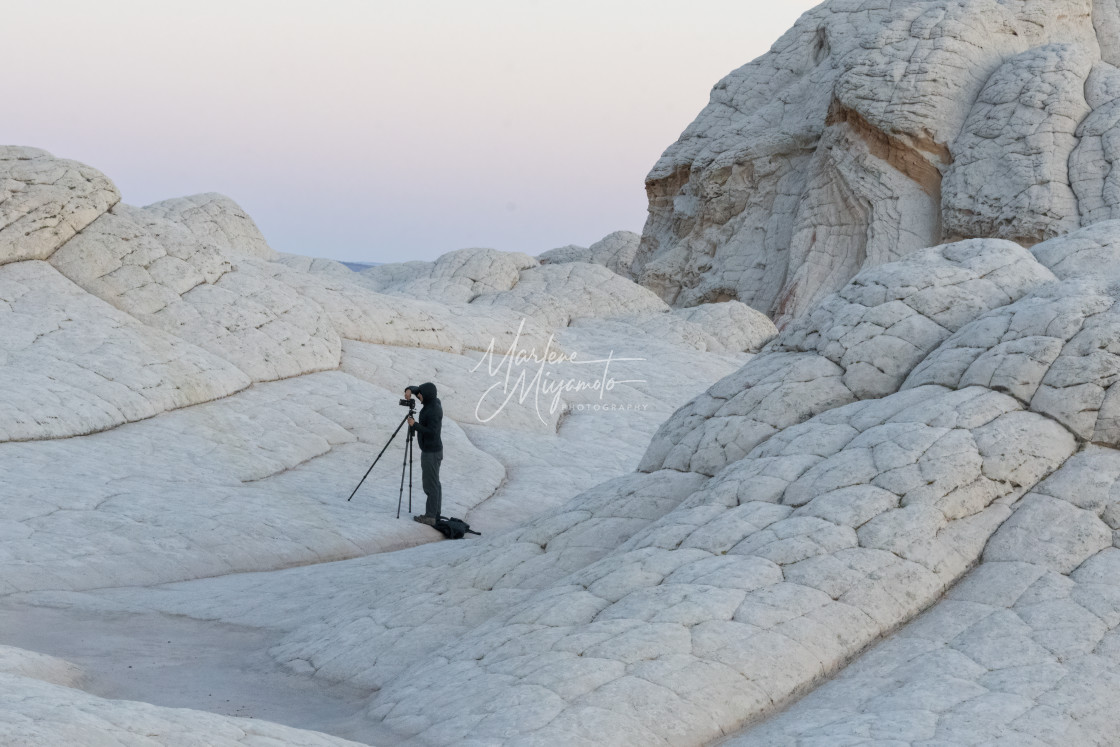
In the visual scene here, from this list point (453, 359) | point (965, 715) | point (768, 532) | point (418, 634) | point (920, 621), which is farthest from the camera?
point (453, 359)

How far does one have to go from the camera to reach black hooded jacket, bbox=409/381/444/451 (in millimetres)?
13359

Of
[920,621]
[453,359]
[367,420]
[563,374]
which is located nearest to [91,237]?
[367,420]

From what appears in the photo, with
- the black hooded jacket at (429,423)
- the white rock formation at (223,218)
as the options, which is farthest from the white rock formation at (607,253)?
the black hooded jacket at (429,423)

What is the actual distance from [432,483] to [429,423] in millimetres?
761

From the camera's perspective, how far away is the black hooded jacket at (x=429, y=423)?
13359mm

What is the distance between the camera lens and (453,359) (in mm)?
19922

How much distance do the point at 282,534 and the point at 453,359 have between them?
8350 millimetres

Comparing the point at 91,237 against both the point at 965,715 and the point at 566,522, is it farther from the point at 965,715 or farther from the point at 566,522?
the point at 965,715

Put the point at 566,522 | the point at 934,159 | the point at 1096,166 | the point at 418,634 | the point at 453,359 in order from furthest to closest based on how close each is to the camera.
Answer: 1. the point at 934,159
2. the point at 1096,166
3. the point at 453,359
4. the point at 566,522
5. the point at 418,634
